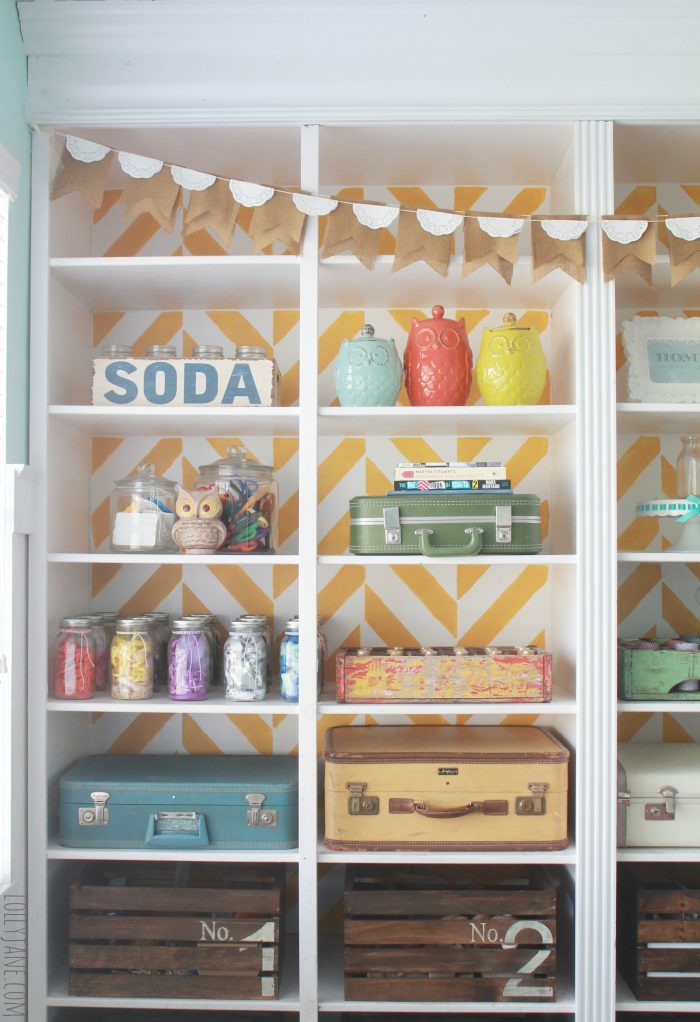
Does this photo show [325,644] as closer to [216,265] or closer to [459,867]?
[459,867]

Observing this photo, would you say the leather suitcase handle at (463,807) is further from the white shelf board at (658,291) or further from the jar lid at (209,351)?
the white shelf board at (658,291)

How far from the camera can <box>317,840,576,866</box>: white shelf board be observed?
204 cm

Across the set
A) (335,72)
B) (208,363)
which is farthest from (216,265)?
(335,72)

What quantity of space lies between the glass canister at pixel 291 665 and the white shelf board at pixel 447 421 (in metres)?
0.55

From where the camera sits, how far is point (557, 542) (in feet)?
7.69

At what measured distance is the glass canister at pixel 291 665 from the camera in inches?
83.2

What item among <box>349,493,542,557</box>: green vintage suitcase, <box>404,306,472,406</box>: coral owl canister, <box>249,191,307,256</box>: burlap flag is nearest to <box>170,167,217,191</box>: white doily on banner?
<box>249,191,307,256</box>: burlap flag

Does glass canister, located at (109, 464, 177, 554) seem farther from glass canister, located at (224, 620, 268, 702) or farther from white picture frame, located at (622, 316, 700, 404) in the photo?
white picture frame, located at (622, 316, 700, 404)

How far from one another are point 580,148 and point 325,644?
1457 mm

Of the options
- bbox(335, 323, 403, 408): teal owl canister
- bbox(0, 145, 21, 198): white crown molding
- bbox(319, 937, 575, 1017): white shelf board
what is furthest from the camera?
bbox(335, 323, 403, 408): teal owl canister

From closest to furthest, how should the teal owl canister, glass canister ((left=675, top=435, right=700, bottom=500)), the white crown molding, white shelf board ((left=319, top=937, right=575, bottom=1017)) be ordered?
1. the white crown molding
2. white shelf board ((left=319, top=937, right=575, bottom=1017))
3. the teal owl canister
4. glass canister ((left=675, top=435, right=700, bottom=500))

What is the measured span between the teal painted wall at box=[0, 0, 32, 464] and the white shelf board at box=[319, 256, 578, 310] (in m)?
0.75

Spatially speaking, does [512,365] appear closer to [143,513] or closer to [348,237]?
[348,237]

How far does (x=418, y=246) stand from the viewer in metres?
2.06
